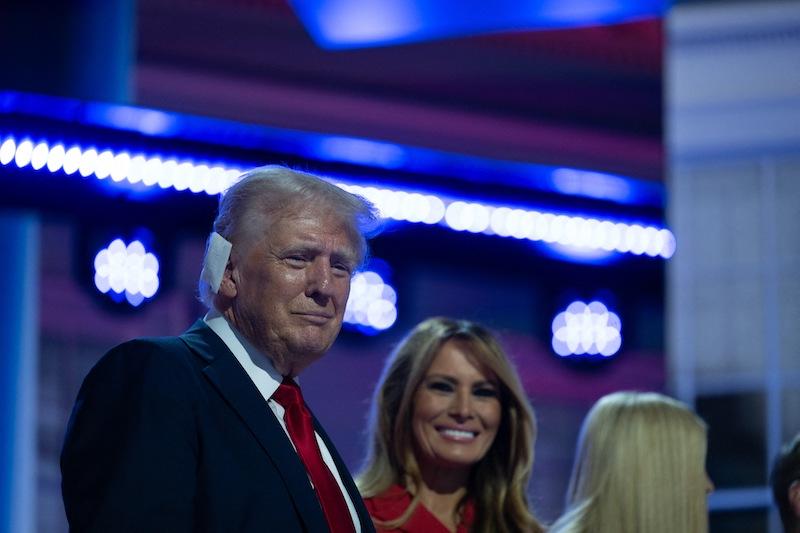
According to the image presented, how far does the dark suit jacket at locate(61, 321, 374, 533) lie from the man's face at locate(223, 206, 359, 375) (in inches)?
4.2

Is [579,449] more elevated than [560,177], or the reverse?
[560,177]

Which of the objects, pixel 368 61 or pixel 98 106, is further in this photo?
pixel 368 61

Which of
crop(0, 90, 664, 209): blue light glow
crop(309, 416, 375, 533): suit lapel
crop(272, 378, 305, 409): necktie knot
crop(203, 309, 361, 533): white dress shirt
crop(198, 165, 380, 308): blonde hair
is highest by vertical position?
crop(0, 90, 664, 209): blue light glow

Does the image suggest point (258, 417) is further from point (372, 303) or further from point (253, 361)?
point (372, 303)

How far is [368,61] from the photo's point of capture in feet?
17.6

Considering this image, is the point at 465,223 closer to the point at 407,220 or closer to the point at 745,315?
the point at 407,220

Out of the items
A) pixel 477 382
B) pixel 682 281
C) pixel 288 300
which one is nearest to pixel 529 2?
pixel 682 281

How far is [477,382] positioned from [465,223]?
2.35 m

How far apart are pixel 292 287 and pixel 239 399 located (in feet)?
0.62

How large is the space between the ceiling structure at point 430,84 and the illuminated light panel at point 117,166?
9.9 inches

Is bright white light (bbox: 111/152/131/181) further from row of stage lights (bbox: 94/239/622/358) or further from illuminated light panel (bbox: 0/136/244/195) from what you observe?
row of stage lights (bbox: 94/239/622/358)

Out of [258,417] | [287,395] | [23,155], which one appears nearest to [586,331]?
[23,155]

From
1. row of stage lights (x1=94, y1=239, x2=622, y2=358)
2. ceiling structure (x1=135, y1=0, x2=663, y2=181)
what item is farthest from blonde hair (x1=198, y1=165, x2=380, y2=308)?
ceiling structure (x1=135, y1=0, x2=663, y2=181)

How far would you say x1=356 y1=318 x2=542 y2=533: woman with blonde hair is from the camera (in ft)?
9.42
